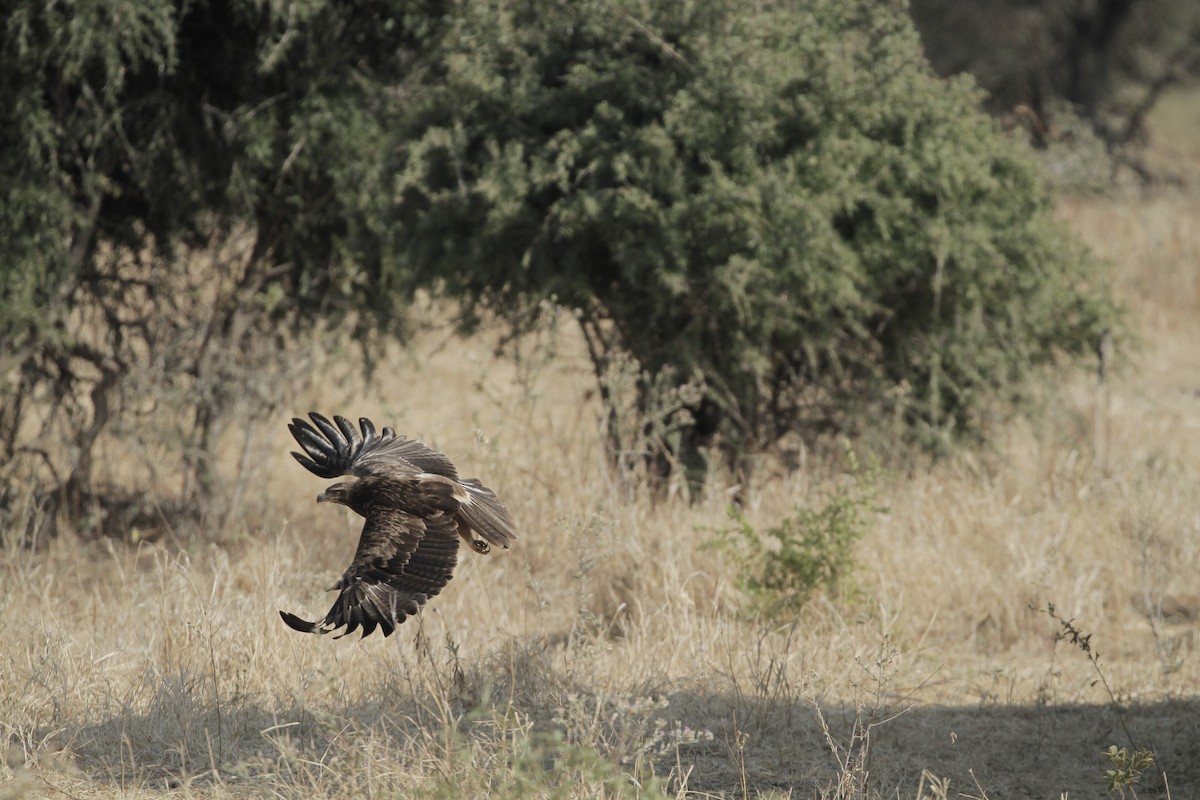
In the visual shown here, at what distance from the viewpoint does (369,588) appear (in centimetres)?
369

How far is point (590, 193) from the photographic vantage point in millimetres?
6969

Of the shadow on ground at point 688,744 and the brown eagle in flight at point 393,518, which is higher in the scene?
the brown eagle in flight at point 393,518

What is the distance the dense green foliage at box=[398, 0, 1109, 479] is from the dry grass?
0.53 m

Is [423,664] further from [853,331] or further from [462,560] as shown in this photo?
[853,331]

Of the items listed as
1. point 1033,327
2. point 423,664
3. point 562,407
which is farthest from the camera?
point 562,407

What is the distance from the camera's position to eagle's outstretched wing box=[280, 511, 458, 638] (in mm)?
3646

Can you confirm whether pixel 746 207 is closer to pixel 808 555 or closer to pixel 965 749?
pixel 808 555

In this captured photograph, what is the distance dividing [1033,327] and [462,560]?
3538mm

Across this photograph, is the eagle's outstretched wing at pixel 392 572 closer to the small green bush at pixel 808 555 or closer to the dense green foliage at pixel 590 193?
the small green bush at pixel 808 555

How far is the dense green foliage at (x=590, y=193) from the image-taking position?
274 inches

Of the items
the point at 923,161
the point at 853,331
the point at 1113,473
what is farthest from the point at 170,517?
the point at 1113,473

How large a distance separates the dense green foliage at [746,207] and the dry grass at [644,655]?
53 centimetres

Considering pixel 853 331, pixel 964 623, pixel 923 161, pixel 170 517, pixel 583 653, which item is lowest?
pixel 170 517

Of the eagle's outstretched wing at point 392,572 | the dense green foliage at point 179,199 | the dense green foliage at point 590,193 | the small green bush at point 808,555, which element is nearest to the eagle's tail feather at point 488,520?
the eagle's outstretched wing at point 392,572
